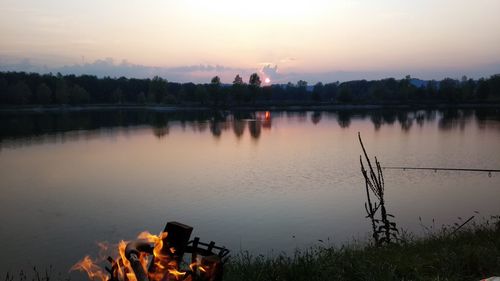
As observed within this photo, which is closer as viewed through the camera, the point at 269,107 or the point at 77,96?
the point at 77,96

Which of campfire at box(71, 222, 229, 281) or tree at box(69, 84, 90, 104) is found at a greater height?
tree at box(69, 84, 90, 104)

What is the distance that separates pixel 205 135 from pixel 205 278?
53.7 m

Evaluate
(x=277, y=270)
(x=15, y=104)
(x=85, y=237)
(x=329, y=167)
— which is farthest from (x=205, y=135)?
(x=15, y=104)

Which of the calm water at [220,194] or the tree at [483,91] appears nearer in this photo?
the calm water at [220,194]

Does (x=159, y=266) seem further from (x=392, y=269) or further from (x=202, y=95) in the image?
(x=202, y=95)

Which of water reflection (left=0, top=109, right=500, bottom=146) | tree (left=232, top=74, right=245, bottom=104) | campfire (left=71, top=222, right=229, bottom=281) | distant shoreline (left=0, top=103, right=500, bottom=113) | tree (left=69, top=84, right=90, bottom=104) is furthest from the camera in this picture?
tree (left=232, top=74, right=245, bottom=104)

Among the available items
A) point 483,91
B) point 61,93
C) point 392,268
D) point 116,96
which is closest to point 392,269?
point 392,268

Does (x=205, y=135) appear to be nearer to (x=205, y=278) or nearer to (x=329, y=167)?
(x=329, y=167)

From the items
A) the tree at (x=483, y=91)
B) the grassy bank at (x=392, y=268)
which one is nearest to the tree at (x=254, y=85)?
the tree at (x=483, y=91)

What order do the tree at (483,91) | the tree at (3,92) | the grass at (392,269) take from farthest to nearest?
the tree at (483,91)
the tree at (3,92)
the grass at (392,269)

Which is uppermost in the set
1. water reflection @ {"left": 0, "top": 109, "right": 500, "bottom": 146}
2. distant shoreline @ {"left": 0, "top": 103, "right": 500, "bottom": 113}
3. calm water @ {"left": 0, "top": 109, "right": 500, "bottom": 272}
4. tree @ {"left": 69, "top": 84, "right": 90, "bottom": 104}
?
tree @ {"left": 69, "top": 84, "right": 90, "bottom": 104}

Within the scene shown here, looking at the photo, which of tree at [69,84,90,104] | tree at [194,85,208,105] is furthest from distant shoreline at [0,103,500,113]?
tree at [194,85,208,105]

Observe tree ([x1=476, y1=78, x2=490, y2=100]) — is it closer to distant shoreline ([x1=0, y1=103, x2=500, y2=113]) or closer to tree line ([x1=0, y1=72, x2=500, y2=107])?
tree line ([x1=0, y1=72, x2=500, y2=107])

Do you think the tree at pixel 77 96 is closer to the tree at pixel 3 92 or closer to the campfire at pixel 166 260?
the tree at pixel 3 92
